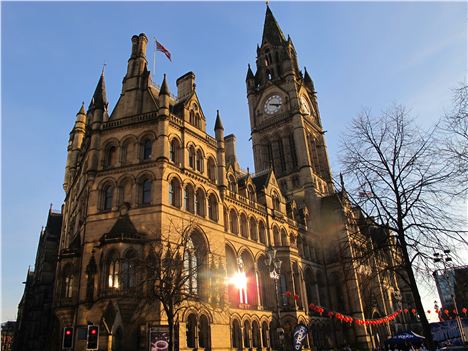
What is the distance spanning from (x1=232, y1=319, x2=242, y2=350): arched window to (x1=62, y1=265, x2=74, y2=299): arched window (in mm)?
12945

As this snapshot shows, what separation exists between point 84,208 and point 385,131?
23.3 m

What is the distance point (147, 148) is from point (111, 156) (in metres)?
3.01

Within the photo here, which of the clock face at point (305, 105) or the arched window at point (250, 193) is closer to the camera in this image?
the arched window at point (250, 193)

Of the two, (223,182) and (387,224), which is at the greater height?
(223,182)

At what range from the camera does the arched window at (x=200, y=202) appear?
103 ft

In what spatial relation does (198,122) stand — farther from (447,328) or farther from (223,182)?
(447,328)

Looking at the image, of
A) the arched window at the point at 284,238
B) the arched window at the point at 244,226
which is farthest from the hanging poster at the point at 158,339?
the arched window at the point at 284,238

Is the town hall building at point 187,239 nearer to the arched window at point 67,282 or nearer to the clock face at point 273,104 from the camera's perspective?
the arched window at point 67,282

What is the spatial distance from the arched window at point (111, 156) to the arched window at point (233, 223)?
12.1 m

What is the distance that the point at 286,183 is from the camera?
58.3m

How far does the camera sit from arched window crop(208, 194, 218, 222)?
3272 centimetres

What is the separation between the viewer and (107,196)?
29.4 m

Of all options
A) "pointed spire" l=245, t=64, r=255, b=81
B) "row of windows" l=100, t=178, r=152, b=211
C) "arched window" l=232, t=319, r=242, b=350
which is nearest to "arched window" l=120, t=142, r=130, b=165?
"row of windows" l=100, t=178, r=152, b=211

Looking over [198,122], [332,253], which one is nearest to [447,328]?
[332,253]
